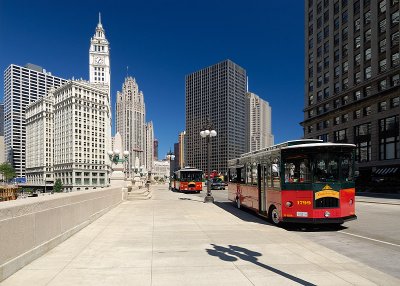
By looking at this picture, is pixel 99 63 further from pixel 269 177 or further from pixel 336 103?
pixel 269 177

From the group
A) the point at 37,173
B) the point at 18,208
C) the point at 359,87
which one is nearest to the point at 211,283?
the point at 18,208

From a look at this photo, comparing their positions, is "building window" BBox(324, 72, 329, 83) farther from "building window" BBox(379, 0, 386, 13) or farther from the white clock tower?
the white clock tower

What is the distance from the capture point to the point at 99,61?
182500 millimetres

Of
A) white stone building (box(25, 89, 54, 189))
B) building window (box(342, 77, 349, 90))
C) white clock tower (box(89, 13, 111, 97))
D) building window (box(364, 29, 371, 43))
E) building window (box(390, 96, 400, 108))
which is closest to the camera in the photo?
building window (box(390, 96, 400, 108))

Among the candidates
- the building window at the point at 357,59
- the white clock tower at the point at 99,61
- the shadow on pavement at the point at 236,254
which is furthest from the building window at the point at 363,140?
the white clock tower at the point at 99,61

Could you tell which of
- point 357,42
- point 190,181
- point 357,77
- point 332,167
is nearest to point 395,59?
point 357,77

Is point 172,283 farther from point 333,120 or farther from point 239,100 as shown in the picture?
point 239,100

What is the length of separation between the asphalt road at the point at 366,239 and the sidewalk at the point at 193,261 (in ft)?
1.68

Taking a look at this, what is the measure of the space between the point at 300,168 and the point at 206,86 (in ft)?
453

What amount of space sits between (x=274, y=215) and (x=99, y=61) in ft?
621

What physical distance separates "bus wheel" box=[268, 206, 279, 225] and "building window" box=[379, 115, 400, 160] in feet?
131

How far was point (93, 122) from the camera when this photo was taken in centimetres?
15538

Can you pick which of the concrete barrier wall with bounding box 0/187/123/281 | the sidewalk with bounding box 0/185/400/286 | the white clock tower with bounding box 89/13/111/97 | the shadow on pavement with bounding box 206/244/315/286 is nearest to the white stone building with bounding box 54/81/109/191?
the white clock tower with bounding box 89/13/111/97

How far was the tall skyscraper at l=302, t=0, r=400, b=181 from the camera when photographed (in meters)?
45.5
